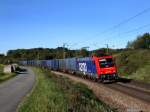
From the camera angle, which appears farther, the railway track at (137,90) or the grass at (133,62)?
the grass at (133,62)

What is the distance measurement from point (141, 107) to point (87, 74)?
28102mm

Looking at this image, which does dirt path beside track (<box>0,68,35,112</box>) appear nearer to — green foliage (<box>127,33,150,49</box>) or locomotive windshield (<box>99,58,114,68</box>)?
locomotive windshield (<box>99,58,114,68</box>)

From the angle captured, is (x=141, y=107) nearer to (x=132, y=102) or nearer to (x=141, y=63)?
(x=132, y=102)

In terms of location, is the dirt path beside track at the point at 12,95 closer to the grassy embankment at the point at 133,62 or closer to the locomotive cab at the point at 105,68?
the locomotive cab at the point at 105,68

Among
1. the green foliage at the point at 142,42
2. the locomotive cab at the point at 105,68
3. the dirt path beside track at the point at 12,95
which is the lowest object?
the dirt path beside track at the point at 12,95

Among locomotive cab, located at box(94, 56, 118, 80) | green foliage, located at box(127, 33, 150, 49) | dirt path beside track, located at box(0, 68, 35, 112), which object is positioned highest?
green foliage, located at box(127, 33, 150, 49)

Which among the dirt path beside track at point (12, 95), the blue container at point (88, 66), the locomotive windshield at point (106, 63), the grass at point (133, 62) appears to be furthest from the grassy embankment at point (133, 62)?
the dirt path beside track at point (12, 95)

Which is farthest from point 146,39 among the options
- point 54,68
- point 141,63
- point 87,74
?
point 87,74

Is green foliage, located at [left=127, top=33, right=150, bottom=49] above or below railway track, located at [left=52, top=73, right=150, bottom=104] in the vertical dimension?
above

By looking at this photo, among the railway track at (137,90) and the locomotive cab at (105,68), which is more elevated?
the locomotive cab at (105,68)

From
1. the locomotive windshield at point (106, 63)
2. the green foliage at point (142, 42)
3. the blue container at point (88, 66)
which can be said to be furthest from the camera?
the green foliage at point (142, 42)

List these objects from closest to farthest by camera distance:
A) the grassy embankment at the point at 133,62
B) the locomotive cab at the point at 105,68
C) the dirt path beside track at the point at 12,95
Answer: the dirt path beside track at the point at 12,95
the locomotive cab at the point at 105,68
the grassy embankment at the point at 133,62

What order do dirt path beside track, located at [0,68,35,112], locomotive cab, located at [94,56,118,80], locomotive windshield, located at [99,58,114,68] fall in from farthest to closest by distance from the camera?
locomotive windshield, located at [99,58,114,68], locomotive cab, located at [94,56,118,80], dirt path beside track, located at [0,68,35,112]

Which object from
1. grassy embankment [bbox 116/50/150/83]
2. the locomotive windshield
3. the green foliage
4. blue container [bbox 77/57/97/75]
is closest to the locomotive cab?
the locomotive windshield
